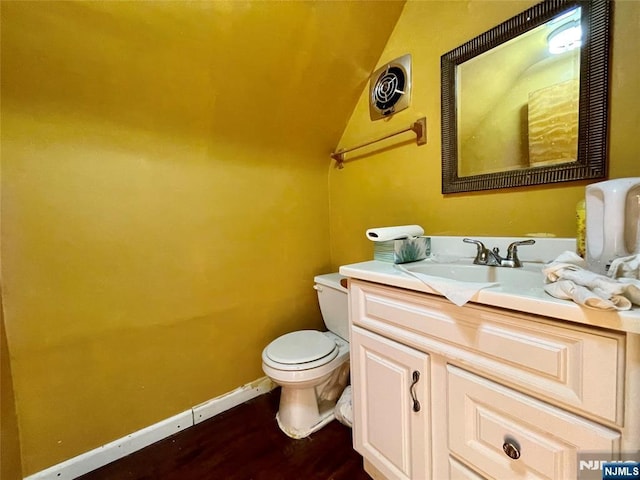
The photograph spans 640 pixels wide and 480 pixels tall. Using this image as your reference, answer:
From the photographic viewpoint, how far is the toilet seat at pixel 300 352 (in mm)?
1228

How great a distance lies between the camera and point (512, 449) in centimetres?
61

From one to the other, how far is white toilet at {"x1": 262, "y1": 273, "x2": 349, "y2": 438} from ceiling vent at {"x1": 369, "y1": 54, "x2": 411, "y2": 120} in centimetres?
99

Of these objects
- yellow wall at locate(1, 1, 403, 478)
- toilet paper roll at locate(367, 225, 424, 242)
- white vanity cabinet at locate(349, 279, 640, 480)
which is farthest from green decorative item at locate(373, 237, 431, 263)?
yellow wall at locate(1, 1, 403, 478)

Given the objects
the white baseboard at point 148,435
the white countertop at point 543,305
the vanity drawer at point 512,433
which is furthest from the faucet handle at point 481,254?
the white baseboard at point 148,435

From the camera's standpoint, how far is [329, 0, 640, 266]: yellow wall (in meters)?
0.79

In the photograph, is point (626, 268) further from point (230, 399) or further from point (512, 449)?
point (230, 399)

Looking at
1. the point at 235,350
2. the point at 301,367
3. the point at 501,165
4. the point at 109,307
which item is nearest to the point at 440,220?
the point at 501,165

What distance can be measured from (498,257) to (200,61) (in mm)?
1455

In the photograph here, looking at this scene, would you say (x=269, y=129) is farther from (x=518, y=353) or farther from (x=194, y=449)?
(x=194, y=449)

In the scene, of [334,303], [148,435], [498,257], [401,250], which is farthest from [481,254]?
[148,435]

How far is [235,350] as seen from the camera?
1.54m

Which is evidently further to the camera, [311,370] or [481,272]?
[311,370]

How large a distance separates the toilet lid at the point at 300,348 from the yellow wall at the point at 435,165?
1.86ft

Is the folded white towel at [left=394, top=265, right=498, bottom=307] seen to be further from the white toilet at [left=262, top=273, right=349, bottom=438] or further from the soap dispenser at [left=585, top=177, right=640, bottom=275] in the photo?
the white toilet at [left=262, top=273, right=349, bottom=438]
